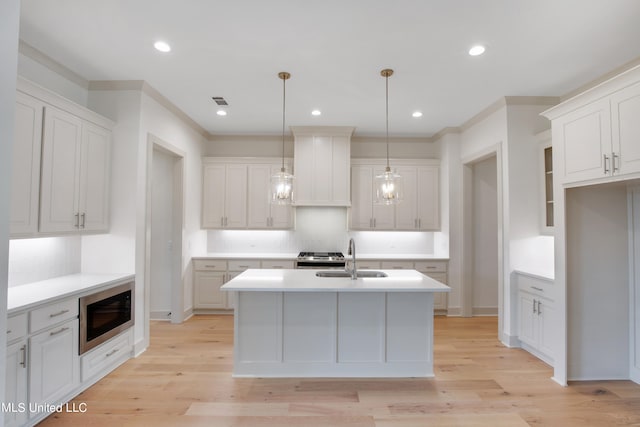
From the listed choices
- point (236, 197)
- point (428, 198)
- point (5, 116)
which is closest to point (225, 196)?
point (236, 197)

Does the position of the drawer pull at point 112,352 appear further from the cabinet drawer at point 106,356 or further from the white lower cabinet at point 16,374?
the white lower cabinet at point 16,374

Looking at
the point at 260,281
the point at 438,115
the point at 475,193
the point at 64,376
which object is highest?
the point at 438,115

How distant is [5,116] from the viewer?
0.96 m

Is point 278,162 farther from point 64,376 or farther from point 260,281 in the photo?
point 64,376

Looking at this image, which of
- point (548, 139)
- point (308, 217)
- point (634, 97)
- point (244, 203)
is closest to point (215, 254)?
point (244, 203)

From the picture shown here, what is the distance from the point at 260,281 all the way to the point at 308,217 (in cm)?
269

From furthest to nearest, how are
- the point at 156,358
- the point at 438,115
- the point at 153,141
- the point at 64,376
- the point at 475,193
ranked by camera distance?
the point at 475,193, the point at 438,115, the point at 153,141, the point at 156,358, the point at 64,376

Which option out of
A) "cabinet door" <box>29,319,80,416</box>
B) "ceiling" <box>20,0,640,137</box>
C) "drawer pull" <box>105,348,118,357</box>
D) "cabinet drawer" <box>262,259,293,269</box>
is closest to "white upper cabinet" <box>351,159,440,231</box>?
"cabinet drawer" <box>262,259,293,269</box>

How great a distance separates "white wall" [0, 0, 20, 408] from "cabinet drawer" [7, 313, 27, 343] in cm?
141

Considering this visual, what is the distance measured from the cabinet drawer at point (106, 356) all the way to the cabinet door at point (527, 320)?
14.0 feet

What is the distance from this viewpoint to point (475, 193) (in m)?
4.98

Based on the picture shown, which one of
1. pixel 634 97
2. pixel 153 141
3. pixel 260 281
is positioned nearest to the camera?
pixel 634 97

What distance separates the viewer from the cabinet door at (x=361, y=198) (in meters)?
5.23

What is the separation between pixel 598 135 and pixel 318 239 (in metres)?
3.82
